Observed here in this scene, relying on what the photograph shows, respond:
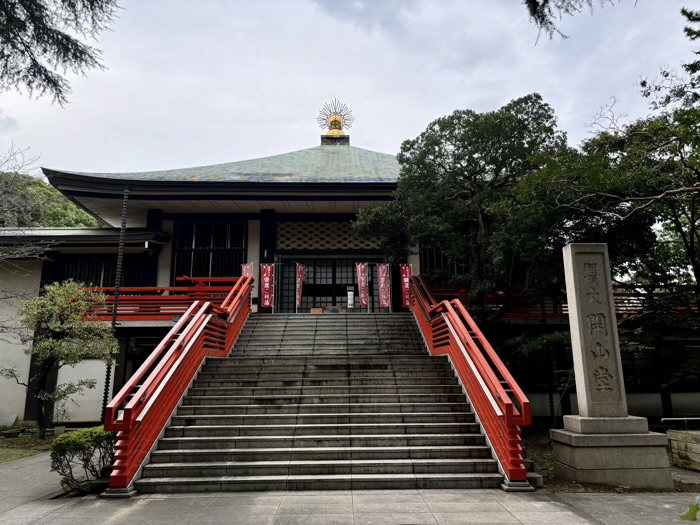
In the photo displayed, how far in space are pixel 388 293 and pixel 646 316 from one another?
7075 millimetres

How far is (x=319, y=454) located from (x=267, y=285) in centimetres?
870

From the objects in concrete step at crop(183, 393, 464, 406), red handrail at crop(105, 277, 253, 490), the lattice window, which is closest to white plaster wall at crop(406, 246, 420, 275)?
the lattice window

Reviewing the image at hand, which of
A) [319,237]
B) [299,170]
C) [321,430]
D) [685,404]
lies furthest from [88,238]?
[685,404]

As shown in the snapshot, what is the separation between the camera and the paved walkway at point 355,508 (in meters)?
4.89

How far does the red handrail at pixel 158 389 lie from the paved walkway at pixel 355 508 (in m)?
0.59

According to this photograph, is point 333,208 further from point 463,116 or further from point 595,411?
point 595,411

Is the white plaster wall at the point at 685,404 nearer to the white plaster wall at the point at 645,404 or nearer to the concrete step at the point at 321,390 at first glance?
the white plaster wall at the point at 645,404

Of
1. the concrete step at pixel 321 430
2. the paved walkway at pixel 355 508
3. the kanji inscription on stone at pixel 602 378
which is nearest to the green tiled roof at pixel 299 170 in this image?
the concrete step at pixel 321 430

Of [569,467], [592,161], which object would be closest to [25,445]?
[569,467]

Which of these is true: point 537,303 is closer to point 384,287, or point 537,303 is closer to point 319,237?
point 384,287

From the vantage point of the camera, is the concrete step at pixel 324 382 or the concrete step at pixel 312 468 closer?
the concrete step at pixel 312 468

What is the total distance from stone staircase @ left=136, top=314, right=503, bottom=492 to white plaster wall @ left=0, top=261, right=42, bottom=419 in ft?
28.7

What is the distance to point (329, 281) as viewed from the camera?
16203mm

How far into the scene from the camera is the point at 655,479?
6.33 meters
